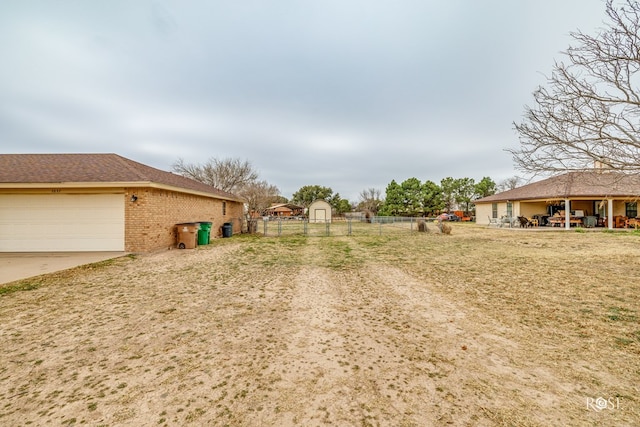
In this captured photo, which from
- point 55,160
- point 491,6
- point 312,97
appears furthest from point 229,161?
point 491,6

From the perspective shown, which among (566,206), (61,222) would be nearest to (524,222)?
(566,206)

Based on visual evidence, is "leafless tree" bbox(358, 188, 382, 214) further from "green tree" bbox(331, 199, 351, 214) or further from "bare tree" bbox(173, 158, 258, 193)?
"bare tree" bbox(173, 158, 258, 193)

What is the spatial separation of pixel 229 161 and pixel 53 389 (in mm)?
31030

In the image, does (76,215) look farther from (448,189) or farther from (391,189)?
(448,189)

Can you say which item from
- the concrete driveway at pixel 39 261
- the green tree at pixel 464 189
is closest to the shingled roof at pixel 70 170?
the concrete driveway at pixel 39 261

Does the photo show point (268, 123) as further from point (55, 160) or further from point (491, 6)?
point (491, 6)

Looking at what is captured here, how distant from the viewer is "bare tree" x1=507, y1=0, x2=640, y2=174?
4.54m

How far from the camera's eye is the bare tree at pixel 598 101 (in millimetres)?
4539

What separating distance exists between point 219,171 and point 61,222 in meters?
22.3

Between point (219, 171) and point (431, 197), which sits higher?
point (219, 171)

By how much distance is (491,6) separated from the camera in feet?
30.6

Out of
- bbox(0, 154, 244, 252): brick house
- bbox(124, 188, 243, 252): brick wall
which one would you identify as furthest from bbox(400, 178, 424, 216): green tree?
bbox(0, 154, 244, 252): brick house

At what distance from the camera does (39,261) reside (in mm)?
7535

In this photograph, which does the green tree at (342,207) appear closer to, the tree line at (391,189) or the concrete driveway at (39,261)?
the tree line at (391,189)
